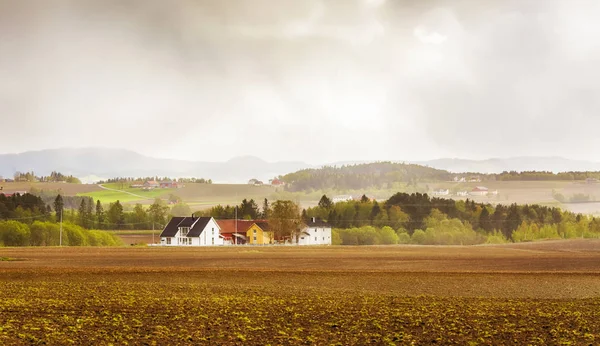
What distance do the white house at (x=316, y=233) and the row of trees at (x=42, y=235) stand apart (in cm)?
3882

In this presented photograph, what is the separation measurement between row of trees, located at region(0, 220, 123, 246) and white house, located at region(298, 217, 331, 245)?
127 ft

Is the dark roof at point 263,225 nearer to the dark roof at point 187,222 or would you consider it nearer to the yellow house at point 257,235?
the yellow house at point 257,235

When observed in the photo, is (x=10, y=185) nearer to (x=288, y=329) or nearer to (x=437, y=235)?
(x=437, y=235)

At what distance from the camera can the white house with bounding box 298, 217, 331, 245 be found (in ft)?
426

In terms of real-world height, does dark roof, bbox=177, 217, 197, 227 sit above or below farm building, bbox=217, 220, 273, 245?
above

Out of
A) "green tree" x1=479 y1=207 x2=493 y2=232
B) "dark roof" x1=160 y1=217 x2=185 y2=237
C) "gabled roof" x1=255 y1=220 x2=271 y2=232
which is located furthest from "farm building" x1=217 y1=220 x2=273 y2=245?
"green tree" x1=479 y1=207 x2=493 y2=232

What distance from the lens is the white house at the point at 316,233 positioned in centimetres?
12988

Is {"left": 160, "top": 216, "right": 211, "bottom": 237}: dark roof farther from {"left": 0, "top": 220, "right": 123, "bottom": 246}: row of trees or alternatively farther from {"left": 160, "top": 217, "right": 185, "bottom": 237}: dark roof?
{"left": 0, "top": 220, "right": 123, "bottom": 246}: row of trees

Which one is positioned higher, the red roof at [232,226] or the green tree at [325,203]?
the green tree at [325,203]

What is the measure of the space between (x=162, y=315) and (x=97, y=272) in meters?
23.8

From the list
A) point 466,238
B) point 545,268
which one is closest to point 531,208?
point 466,238

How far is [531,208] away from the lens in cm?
15012

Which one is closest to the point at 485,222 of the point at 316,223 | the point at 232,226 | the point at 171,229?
the point at 316,223

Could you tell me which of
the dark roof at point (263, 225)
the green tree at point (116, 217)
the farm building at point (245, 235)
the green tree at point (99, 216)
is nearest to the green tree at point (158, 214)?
the green tree at point (116, 217)
